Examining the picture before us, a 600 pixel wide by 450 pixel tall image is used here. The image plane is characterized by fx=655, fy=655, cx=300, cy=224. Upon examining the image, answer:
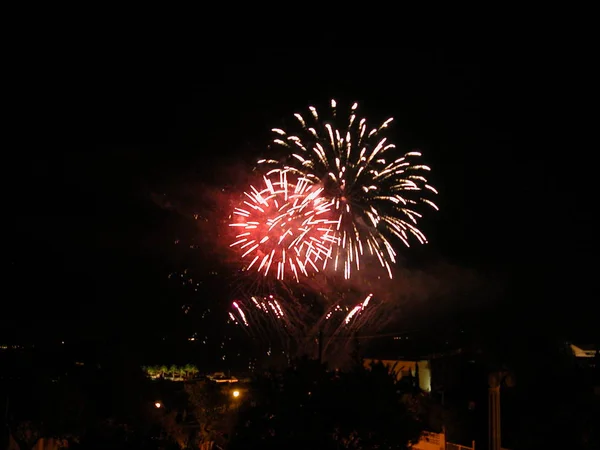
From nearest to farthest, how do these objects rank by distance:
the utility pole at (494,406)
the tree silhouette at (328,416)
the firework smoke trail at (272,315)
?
the tree silhouette at (328,416), the utility pole at (494,406), the firework smoke trail at (272,315)

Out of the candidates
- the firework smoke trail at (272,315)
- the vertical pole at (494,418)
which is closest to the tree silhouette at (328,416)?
the vertical pole at (494,418)

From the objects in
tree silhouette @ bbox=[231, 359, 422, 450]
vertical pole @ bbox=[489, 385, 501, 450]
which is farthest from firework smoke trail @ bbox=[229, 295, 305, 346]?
vertical pole @ bbox=[489, 385, 501, 450]

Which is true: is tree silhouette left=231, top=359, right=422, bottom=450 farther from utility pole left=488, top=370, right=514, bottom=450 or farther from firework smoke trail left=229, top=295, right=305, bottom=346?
firework smoke trail left=229, top=295, right=305, bottom=346

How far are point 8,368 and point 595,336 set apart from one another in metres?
32.9

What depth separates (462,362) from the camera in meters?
30.5

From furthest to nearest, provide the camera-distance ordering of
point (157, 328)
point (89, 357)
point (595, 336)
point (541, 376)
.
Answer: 1. point (157, 328)
2. point (595, 336)
3. point (89, 357)
4. point (541, 376)

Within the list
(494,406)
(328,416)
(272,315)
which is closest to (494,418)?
(494,406)

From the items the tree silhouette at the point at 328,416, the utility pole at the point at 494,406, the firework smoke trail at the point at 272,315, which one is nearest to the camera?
the tree silhouette at the point at 328,416

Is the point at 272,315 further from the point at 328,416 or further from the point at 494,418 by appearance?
the point at 328,416

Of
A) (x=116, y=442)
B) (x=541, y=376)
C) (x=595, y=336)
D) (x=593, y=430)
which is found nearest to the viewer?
(x=116, y=442)

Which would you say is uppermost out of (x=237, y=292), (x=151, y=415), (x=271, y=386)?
(x=237, y=292)

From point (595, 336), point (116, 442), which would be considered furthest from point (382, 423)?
point (595, 336)

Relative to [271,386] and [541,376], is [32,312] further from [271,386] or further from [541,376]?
[271,386]

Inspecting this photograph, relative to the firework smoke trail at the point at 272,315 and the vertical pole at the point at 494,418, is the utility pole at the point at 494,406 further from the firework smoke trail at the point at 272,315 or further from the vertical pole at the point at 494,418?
Result: the firework smoke trail at the point at 272,315
